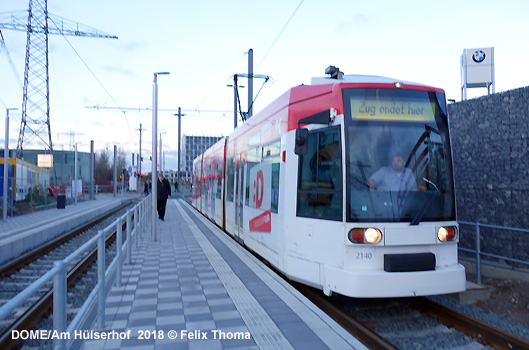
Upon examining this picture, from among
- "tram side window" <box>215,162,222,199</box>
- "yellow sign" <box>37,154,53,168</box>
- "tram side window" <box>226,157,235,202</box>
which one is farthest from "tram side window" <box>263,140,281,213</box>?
"yellow sign" <box>37,154,53,168</box>

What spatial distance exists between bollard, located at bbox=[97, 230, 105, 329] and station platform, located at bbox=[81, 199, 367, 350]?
5.8 inches

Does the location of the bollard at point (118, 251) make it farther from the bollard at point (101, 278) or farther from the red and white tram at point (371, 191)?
the red and white tram at point (371, 191)

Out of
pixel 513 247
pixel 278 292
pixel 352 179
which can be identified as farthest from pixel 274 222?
pixel 513 247

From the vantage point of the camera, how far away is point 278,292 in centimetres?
628

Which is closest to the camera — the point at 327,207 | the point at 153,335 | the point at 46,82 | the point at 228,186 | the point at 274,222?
the point at 153,335

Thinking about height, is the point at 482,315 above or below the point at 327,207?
below

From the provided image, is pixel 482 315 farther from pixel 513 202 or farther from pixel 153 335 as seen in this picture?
pixel 153 335

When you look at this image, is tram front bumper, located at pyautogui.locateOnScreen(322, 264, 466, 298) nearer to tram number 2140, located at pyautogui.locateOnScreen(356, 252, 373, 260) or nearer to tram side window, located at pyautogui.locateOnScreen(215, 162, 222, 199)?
tram number 2140, located at pyautogui.locateOnScreen(356, 252, 373, 260)

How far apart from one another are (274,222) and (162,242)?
18.7ft

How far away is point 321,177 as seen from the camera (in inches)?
239

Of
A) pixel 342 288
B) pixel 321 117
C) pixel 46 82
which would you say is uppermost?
pixel 46 82

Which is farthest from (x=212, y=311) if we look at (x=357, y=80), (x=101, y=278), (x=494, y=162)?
(x=494, y=162)

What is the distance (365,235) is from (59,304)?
3.49 meters

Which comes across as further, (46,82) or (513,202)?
(46,82)
